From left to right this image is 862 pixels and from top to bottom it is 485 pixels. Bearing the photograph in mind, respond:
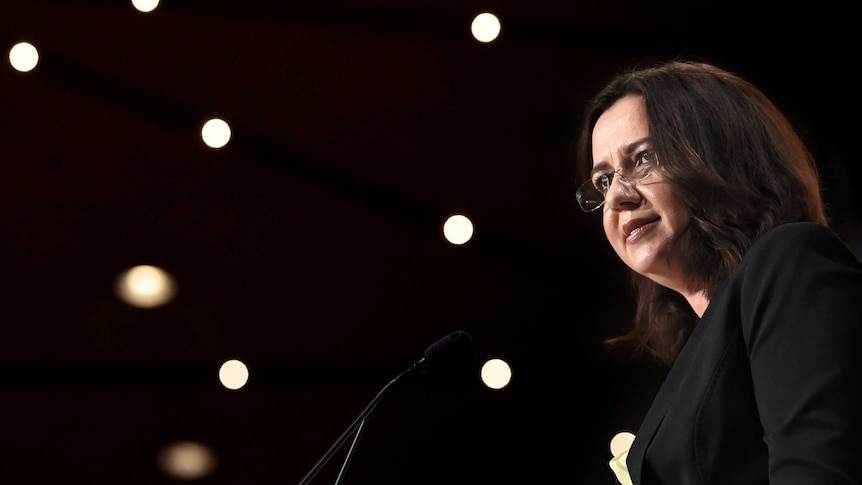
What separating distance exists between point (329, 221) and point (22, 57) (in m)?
0.68

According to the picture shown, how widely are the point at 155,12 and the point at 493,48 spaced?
699mm

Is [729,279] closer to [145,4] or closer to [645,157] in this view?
[645,157]

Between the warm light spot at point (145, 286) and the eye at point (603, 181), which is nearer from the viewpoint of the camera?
the eye at point (603, 181)

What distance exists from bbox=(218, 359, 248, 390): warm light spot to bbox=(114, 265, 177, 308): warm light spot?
0.59ft

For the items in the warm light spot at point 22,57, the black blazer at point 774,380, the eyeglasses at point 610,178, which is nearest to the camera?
the black blazer at point 774,380

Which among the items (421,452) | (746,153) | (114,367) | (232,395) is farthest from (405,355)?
(746,153)

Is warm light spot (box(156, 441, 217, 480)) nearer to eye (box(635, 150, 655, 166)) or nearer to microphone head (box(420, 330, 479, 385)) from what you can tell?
microphone head (box(420, 330, 479, 385))

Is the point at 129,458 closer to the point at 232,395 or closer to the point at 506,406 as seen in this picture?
the point at 232,395

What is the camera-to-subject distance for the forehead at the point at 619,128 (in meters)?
1.34

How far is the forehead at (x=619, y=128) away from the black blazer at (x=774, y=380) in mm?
359

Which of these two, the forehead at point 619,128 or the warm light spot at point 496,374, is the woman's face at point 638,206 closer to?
the forehead at point 619,128

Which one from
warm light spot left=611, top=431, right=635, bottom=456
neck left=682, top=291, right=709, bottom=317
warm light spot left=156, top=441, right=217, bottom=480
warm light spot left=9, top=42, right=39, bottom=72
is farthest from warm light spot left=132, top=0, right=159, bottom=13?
warm light spot left=611, top=431, right=635, bottom=456

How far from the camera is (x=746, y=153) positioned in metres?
1.22

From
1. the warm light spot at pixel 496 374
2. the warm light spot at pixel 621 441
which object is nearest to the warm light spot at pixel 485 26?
the warm light spot at pixel 496 374
